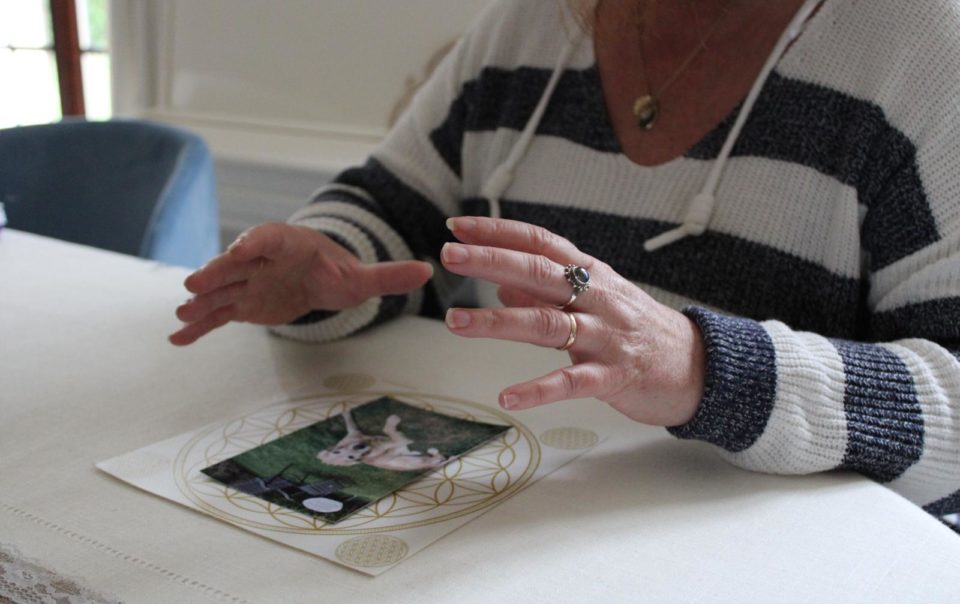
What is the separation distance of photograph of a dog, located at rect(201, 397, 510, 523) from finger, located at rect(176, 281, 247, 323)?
176mm

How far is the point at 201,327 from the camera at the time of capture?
0.80m

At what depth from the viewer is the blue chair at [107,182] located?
57.5 inches

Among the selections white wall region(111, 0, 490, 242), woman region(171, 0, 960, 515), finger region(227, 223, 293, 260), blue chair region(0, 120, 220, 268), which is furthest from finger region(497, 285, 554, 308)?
white wall region(111, 0, 490, 242)

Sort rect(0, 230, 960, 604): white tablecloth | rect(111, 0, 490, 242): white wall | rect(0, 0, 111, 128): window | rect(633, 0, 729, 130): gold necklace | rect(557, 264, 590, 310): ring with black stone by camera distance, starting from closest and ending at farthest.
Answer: rect(0, 230, 960, 604): white tablecloth < rect(557, 264, 590, 310): ring with black stone < rect(633, 0, 729, 130): gold necklace < rect(111, 0, 490, 242): white wall < rect(0, 0, 111, 128): window

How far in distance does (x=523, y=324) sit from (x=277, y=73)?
5.00ft

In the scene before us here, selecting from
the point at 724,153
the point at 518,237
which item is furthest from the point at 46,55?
the point at 518,237

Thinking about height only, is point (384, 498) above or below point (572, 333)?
below

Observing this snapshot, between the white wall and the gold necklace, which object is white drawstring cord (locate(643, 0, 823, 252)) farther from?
the white wall

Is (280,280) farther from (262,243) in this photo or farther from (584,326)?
(584,326)

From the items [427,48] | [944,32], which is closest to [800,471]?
[944,32]

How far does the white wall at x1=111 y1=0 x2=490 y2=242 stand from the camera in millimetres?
1770

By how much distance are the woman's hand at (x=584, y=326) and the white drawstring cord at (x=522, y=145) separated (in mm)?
371

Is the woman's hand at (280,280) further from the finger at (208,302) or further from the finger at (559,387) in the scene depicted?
the finger at (559,387)

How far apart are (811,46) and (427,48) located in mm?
1022
